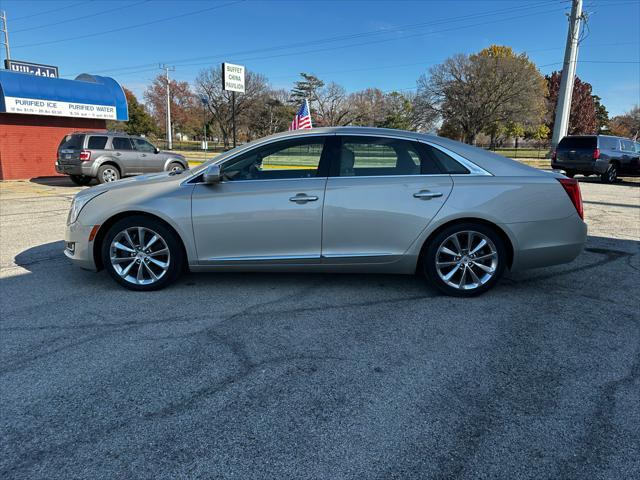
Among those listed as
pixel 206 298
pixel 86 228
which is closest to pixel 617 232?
pixel 206 298

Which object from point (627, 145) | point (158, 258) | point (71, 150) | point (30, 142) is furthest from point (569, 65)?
point (158, 258)

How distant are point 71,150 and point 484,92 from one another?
46.3 meters

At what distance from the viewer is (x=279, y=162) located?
4.55 m

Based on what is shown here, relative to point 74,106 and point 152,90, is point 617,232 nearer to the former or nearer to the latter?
point 74,106

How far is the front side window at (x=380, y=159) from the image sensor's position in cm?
442

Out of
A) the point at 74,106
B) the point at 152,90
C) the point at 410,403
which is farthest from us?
the point at 152,90

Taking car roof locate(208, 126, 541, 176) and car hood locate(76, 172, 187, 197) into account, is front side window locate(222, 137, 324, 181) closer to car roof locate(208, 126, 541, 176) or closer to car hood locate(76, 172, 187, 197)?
car roof locate(208, 126, 541, 176)

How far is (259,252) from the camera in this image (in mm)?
4398

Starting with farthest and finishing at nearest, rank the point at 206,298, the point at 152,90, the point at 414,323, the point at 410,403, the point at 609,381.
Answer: the point at 152,90 < the point at 206,298 < the point at 414,323 < the point at 609,381 < the point at 410,403

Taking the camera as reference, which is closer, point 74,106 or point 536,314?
point 536,314

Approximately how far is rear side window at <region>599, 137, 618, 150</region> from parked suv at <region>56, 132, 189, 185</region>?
15.8 metres

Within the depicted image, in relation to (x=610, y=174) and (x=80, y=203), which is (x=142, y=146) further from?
(x=610, y=174)

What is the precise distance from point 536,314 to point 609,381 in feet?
3.86

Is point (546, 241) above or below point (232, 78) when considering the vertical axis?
below
